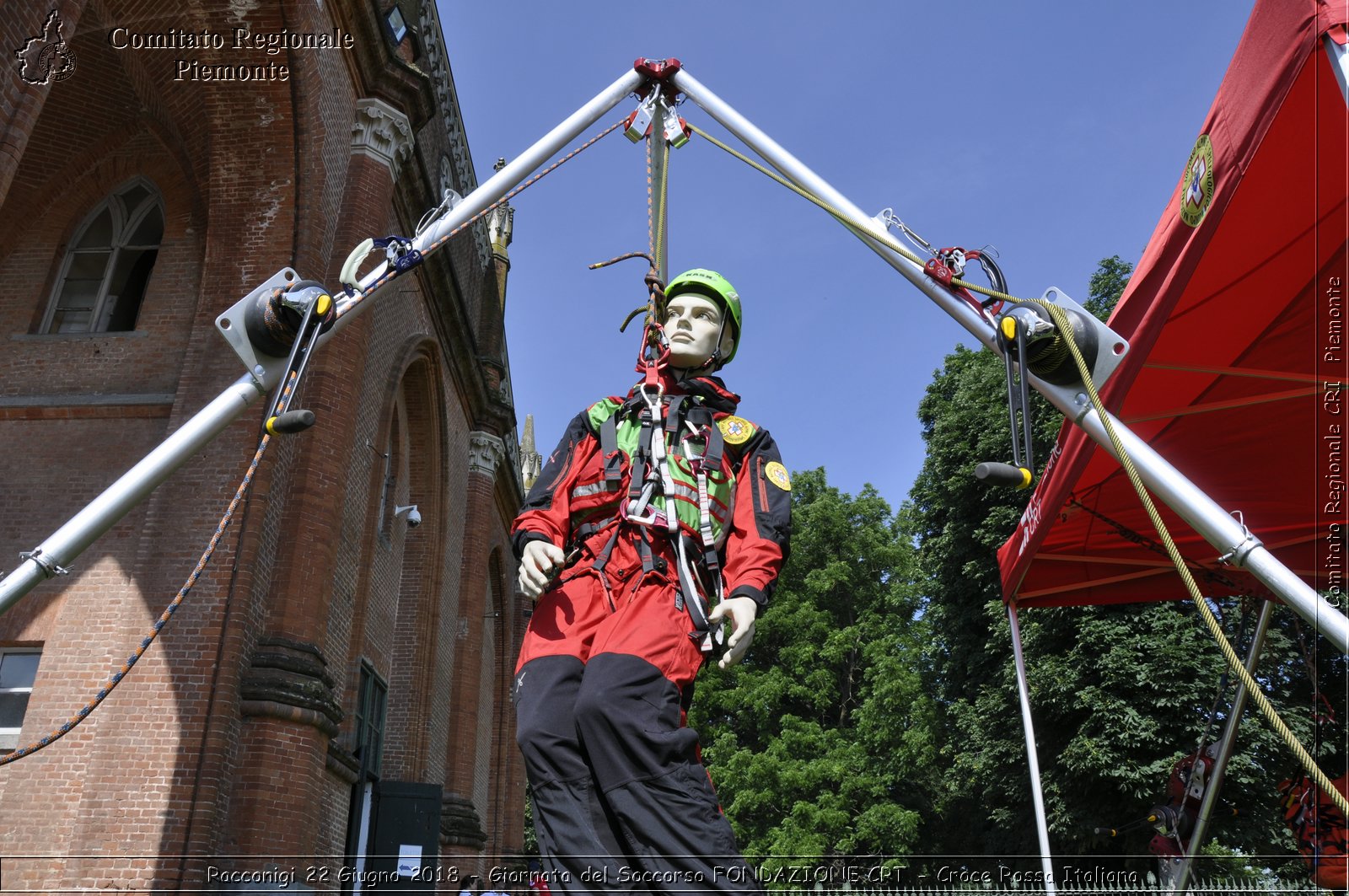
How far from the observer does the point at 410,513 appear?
53.6 feet

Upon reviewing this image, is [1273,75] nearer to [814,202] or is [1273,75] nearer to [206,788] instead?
[814,202]

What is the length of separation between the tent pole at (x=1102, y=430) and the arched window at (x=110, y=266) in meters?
9.73

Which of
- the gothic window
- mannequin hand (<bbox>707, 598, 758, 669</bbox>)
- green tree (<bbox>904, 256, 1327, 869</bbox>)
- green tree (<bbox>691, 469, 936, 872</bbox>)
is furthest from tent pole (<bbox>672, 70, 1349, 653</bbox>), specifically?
green tree (<bbox>691, 469, 936, 872</bbox>)

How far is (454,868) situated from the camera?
16438 mm

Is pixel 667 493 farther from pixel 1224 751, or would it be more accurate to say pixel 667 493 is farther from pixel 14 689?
pixel 14 689

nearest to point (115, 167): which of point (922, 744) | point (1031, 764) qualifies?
point (1031, 764)

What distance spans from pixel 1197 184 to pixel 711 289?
2.26m

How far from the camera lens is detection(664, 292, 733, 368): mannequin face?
3.78 m

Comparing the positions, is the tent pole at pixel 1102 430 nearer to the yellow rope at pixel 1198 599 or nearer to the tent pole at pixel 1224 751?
the yellow rope at pixel 1198 599

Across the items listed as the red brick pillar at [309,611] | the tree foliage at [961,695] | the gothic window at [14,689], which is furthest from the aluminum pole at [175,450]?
the gothic window at [14,689]

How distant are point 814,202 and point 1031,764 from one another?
449 cm

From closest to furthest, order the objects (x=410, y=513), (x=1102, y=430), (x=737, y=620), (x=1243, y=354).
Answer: (x=737, y=620)
(x=1102, y=430)
(x=1243, y=354)
(x=410, y=513)

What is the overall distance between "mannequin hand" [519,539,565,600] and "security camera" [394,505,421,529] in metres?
13.3

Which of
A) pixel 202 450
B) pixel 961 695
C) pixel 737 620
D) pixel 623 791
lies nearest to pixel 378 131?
pixel 202 450
